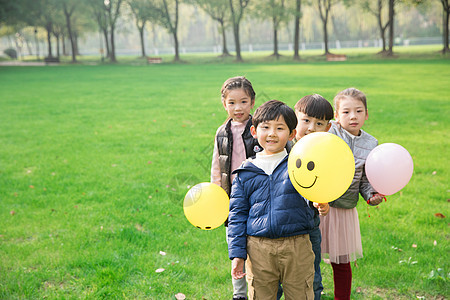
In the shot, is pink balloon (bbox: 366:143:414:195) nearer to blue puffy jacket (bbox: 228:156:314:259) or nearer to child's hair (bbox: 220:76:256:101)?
blue puffy jacket (bbox: 228:156:314:259)

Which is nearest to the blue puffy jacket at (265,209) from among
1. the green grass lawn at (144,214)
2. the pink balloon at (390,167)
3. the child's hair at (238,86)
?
the pink balloon at (390,167)

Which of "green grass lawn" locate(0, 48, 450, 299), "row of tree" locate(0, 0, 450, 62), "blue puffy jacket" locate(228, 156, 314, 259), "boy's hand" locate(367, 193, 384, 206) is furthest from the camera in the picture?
"row of tree" locate(0, 0, 450, 62)

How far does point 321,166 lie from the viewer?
2.03 m

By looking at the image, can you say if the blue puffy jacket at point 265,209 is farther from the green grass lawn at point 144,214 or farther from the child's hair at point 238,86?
the green grass lawn at point 144,214

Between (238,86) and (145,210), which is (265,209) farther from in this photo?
(145,210)

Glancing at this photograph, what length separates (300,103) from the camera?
9.09 feet

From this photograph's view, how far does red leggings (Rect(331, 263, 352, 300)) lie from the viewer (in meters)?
3.12

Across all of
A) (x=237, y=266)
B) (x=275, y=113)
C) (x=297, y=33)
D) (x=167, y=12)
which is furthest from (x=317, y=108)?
(x=167, y=12)

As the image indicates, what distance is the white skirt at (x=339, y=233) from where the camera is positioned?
301cm

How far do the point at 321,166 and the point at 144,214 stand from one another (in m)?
3.43

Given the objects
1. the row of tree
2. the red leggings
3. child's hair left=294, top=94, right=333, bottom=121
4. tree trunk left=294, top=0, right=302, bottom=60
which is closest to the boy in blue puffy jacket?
child's hair left=294, top=94, right=333, bottom=121

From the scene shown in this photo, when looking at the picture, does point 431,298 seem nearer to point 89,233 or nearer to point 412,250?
point 412,250

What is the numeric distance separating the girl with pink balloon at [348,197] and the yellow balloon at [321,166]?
0.83m

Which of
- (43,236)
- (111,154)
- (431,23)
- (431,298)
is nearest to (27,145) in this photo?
(111,154)
